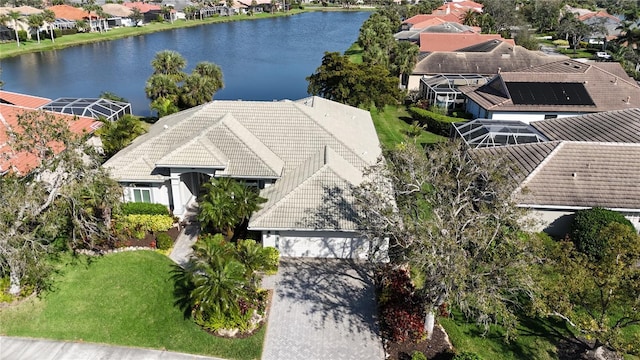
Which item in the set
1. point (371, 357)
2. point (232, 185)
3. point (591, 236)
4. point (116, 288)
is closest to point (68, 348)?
point (116, 288)

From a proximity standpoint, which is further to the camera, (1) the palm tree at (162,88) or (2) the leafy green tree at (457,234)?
(1) the palm tree at (162,88)

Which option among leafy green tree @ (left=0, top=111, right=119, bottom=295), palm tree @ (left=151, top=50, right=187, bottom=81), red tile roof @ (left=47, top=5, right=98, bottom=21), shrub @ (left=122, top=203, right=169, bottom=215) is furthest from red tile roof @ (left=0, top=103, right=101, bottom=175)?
red tile roof @ (left=47, top=5, right=98, bottom=21)

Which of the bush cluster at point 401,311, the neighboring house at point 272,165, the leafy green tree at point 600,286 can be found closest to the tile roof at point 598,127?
the neighboring house at point 272,165

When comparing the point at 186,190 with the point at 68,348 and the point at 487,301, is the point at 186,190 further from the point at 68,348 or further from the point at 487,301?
the point at 487,301

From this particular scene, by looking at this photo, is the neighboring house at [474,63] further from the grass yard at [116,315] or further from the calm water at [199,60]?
the grass yard at [116,315]

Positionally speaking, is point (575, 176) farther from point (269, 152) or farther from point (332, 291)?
point (269, 152)
